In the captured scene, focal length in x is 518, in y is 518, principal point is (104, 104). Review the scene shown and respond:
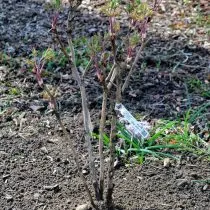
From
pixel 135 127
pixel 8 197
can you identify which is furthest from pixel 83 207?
pixel 135 127

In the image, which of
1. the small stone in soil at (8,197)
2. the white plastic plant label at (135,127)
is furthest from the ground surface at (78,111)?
the white plastic plant label at (135,127)

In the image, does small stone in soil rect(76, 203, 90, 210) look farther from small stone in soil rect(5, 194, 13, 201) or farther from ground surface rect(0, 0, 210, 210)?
small stone in soil rect(5, 194, 13, 201)

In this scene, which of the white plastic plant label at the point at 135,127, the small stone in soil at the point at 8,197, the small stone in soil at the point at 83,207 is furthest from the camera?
the white plastic plant label at the point at 135,127

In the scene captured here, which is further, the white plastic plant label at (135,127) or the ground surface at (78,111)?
the white plastic plant label at (135,127)

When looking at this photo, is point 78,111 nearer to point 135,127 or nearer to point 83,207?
point 135,127

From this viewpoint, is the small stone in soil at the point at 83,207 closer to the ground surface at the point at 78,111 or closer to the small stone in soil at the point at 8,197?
the ground surface at the point at 78,111

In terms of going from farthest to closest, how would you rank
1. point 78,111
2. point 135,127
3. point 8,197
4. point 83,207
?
point 78,111
point 135,127
point 8,197
point 83,207

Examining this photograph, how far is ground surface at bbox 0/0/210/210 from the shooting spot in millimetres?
2615

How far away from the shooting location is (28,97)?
343 cm

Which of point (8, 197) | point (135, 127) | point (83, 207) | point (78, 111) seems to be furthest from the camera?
point (78, 111)

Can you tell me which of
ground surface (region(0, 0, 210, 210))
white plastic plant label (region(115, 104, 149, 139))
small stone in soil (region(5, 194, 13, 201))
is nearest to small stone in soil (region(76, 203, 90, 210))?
ground surface (region(0, 0, 210, 210))

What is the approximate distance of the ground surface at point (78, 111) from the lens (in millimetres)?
2615

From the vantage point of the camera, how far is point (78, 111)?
330cm

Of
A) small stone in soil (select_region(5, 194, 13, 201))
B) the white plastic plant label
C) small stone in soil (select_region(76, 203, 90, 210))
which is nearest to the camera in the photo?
small stone in soil (select_region(76, 203, 90, 210))
